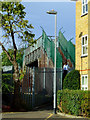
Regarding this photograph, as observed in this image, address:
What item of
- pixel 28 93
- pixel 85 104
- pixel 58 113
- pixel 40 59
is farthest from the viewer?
pixel 40 59

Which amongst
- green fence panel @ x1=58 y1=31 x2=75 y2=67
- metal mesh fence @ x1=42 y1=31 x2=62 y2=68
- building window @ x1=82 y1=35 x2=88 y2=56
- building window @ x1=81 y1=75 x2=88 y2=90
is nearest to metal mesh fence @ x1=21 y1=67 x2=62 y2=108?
metal mesh fence @ x1=42 y1=31 x2=62 y2=68

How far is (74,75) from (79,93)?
14.9 feet

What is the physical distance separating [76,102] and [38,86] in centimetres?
748

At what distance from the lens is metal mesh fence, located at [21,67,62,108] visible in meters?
22.0

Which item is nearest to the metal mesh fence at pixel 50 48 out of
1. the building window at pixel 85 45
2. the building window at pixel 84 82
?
the building window at pixel 85 45

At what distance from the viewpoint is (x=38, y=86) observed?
75.8 feet

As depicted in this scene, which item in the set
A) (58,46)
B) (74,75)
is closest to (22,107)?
(74,75)

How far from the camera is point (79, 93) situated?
51.9 ft

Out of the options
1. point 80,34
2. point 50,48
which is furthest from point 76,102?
point 50,48

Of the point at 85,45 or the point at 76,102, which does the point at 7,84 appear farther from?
the point at 76,102

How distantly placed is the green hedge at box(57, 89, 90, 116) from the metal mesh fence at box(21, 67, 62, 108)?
472cm

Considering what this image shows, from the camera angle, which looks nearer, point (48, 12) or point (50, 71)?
point (48, 12)

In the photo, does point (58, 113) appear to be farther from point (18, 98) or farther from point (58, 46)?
point (58, 46)

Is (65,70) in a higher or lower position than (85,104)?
higher
